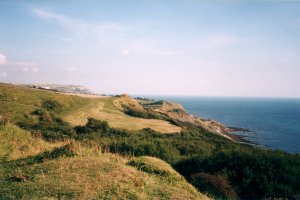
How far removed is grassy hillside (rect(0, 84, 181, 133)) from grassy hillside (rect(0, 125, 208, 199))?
28.7 meters

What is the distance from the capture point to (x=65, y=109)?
188 feet

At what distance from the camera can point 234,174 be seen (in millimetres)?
17000

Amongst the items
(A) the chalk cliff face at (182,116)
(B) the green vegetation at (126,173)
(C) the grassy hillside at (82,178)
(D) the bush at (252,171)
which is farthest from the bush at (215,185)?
(A) the chalk cliff face at (182,116)

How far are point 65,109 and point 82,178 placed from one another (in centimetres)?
4824

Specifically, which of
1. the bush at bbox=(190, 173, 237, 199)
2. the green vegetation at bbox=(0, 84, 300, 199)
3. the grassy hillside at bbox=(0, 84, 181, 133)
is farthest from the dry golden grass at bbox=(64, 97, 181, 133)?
the bush at bbox=(190, 173, 237, 199)

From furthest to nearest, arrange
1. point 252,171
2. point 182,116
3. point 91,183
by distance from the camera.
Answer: point 182,116
point 252,171
point 91,183

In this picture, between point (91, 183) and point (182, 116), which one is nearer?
point (91, 183)

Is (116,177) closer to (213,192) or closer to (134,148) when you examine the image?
(213,192)

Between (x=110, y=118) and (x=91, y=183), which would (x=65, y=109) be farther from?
(x=91, y=183)

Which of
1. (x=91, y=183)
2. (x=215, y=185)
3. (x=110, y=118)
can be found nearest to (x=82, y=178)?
(x=91, y=183)

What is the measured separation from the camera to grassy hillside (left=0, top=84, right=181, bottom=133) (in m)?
45.0

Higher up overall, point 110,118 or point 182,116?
point 110,118

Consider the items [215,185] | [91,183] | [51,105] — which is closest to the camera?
[91,183]

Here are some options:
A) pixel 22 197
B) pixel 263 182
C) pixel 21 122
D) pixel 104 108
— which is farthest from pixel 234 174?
pixel 104 108
